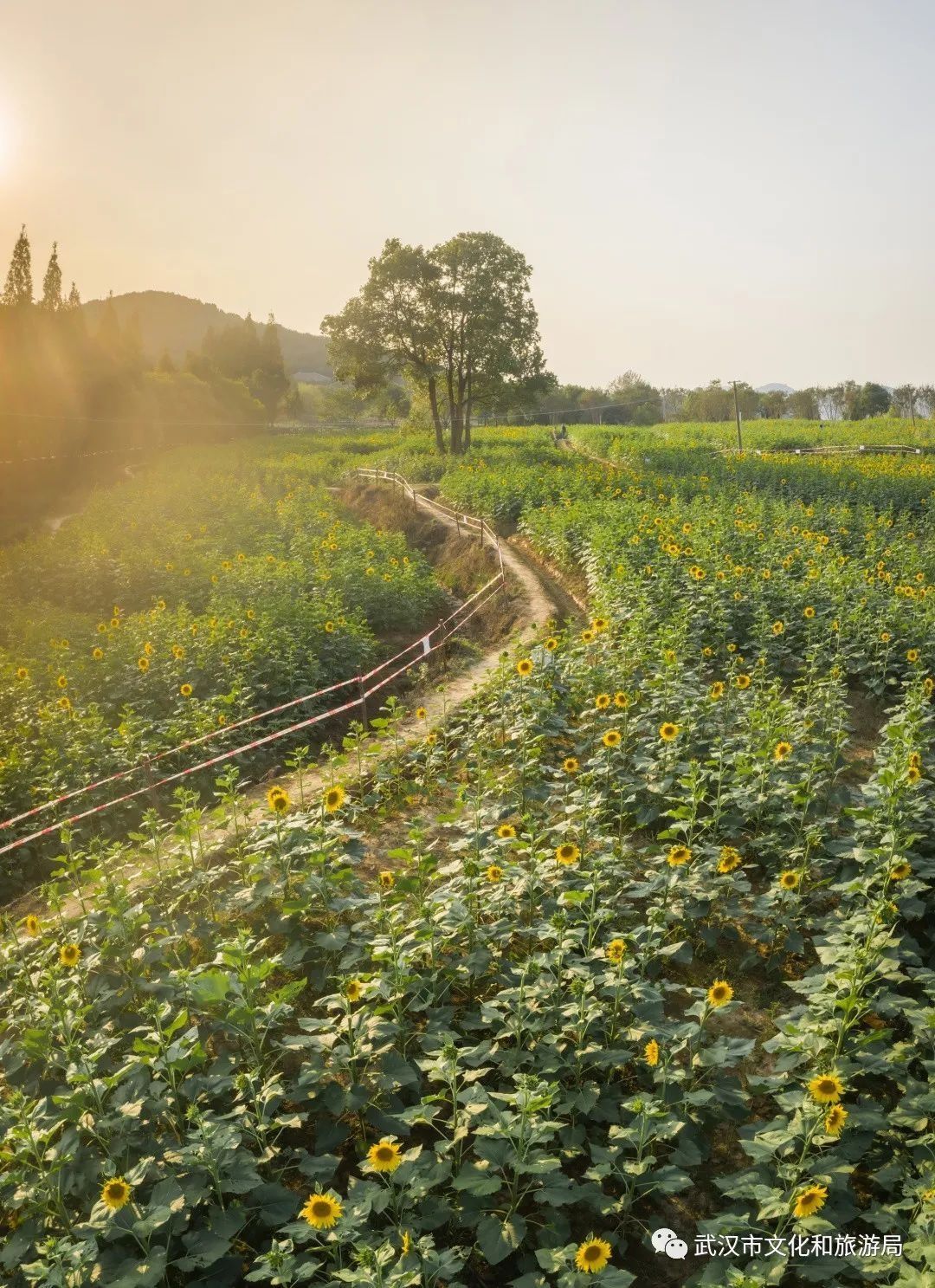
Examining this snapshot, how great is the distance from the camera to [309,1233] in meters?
2.98

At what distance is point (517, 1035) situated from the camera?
12.7ft

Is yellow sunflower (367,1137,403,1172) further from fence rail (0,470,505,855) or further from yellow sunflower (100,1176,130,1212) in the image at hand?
fence rail (0,470,505,855)

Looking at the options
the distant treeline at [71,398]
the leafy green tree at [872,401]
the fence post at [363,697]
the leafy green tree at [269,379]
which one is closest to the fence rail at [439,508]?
the fence post at [363,697]

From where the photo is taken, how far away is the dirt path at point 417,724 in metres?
6.20

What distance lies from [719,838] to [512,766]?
5.27 feet

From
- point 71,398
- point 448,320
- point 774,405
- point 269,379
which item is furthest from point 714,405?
point 71,398

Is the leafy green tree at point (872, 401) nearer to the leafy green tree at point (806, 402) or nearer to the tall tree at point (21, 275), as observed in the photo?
the leafy green tree at point (806, 402)

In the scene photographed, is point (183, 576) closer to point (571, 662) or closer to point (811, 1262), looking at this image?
point (571, 662)

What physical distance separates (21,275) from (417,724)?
55.4 meters

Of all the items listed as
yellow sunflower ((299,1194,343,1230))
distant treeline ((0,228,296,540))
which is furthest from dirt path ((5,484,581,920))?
distant treeline ((0,228,296,540))

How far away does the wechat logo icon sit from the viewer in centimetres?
332

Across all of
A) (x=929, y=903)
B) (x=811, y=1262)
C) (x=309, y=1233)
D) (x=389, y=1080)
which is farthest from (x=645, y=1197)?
(x=929, y=903)

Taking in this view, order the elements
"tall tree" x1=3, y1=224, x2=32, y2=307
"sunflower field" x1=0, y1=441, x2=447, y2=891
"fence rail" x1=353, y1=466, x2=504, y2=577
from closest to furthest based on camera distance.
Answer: "sunflower field" x1=0, y1=441, x2=447, y2=891
"fence rail" x1=353, y1=466, x2=504, y2=577
"tall tree" x1=3, y1=224, x2=32, y2=307

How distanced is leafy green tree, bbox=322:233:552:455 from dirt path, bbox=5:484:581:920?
21228mm
